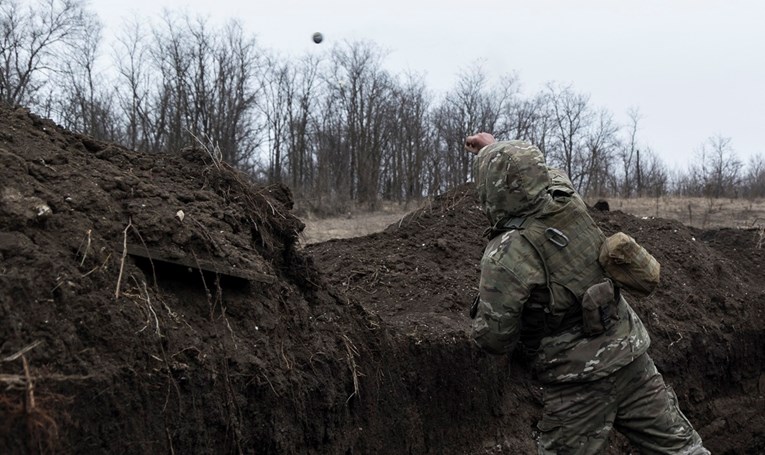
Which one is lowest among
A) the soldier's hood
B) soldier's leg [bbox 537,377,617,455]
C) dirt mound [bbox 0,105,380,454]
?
soldier's leg [bbox 537,377,617,455]

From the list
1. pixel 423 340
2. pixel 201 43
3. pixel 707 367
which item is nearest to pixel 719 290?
pixel 707 367

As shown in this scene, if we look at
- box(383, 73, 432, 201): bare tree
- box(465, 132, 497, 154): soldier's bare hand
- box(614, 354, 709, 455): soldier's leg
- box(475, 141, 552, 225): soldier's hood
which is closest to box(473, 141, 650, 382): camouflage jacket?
box(475, 141, 552, 225): soldier's hood

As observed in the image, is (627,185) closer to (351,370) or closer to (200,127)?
(200,127)

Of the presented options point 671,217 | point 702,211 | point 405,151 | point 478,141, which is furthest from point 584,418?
point 405,151

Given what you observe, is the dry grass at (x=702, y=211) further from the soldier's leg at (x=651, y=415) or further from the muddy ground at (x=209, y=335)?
the soldier's leg at (x=651, y=415)

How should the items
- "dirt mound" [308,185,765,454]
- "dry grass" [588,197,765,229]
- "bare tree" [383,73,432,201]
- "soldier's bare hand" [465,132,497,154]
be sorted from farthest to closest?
"bare tree" [383,73,432,201]
"dry grass" [588,197,765,229]
"dirt mound" [308,185,765,454]
"soldier's bare hand" [465,132,497,154]

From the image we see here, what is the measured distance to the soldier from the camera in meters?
3.71

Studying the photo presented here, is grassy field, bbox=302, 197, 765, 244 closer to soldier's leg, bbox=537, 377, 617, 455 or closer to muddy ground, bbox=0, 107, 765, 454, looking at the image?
muddy ground, bbox=0, 107, 765, 454

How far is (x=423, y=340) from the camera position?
5512 mm

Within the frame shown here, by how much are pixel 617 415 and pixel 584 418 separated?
0.26 metres

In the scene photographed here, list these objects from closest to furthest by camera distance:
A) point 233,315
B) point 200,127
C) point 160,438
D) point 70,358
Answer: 1. point 70,358
2. point 160,438
3. point 233,315
4. point 200,127

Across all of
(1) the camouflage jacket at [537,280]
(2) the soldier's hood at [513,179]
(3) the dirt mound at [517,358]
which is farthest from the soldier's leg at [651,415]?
(3) the dirt mound at [517,358]

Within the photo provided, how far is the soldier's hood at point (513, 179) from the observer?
376 cm

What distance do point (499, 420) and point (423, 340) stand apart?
110 centimetres
